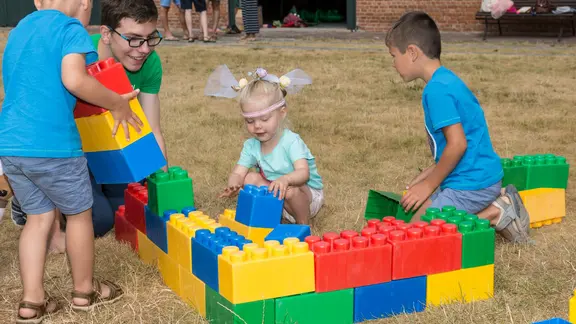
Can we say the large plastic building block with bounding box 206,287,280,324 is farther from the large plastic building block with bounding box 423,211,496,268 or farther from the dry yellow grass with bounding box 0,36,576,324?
the large plastic building block with bounding box 423,211,496,268

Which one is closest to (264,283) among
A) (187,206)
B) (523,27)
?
(187,206)

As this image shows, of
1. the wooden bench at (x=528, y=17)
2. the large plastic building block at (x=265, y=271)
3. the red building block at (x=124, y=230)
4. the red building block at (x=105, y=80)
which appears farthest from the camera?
the wooden bench at (x=528, y=17)

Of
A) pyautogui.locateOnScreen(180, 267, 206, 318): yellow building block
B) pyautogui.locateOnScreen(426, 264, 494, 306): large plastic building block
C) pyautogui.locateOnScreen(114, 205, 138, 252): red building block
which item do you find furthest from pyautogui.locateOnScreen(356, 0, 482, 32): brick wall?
pyautogui.locateOnScreen(180, 267, 206, 318): yellow building block

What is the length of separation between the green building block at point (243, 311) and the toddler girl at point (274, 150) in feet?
3.37

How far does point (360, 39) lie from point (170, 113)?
7.74 meters

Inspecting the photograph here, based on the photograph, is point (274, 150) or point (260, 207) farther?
point (274, 150)

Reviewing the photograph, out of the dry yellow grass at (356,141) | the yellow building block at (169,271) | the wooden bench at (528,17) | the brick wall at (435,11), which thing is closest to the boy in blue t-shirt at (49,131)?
the dry yellow grass at (356,141)

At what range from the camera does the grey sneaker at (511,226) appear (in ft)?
12.3

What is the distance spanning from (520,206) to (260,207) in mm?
1370

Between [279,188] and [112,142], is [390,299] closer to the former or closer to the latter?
[279,188]

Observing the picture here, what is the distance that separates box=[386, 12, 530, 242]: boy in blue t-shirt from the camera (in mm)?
3699

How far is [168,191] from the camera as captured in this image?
343 cm

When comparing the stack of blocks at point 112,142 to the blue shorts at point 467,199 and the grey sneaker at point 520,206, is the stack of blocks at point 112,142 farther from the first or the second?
the grey sneaker at point 520,206

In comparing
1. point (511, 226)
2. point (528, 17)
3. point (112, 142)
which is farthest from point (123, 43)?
point (528, 17)
